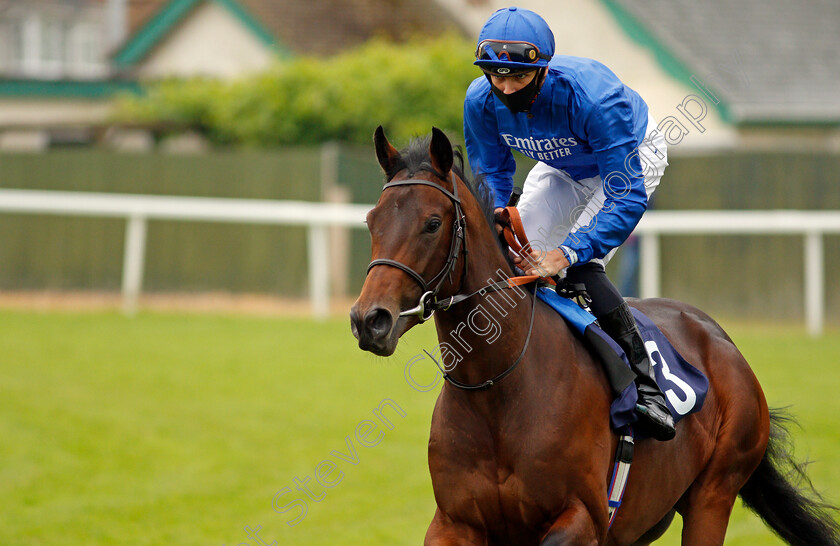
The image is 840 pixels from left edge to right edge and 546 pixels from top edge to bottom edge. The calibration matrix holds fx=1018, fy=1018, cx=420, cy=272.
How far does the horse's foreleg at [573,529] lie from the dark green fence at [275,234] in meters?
8.87

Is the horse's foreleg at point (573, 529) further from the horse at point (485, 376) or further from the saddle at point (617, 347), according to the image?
the saddle at point (617, 347)

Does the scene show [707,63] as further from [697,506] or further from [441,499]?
[441,499]

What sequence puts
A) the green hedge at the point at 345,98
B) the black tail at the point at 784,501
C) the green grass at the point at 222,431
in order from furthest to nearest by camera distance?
the green hedge at the point at 345,98 < the green grass at the point at 222,431 < the black tail at the point at 784,501

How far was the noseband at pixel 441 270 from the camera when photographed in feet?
9.22

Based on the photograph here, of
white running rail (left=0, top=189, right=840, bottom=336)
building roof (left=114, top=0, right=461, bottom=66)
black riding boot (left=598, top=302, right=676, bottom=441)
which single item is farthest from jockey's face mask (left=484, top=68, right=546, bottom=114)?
building roof (left=114, top=0, right=461, bottom=66)

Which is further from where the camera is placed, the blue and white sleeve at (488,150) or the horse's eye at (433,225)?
the blue and white sleeve at (488,150)

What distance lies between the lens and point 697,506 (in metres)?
3.95

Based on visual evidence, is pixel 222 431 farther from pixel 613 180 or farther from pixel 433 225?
pixel 433 225

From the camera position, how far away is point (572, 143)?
11.6 ft

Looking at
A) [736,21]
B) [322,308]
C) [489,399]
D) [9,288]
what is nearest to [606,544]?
[489,399]

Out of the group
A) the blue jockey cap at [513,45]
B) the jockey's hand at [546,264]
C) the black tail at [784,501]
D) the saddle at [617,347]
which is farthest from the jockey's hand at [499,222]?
the black tail at [784,501]

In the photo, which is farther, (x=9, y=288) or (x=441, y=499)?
(x=9, y=288)

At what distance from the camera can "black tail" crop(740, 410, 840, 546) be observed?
4223 mm

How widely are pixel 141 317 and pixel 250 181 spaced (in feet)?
7.57
